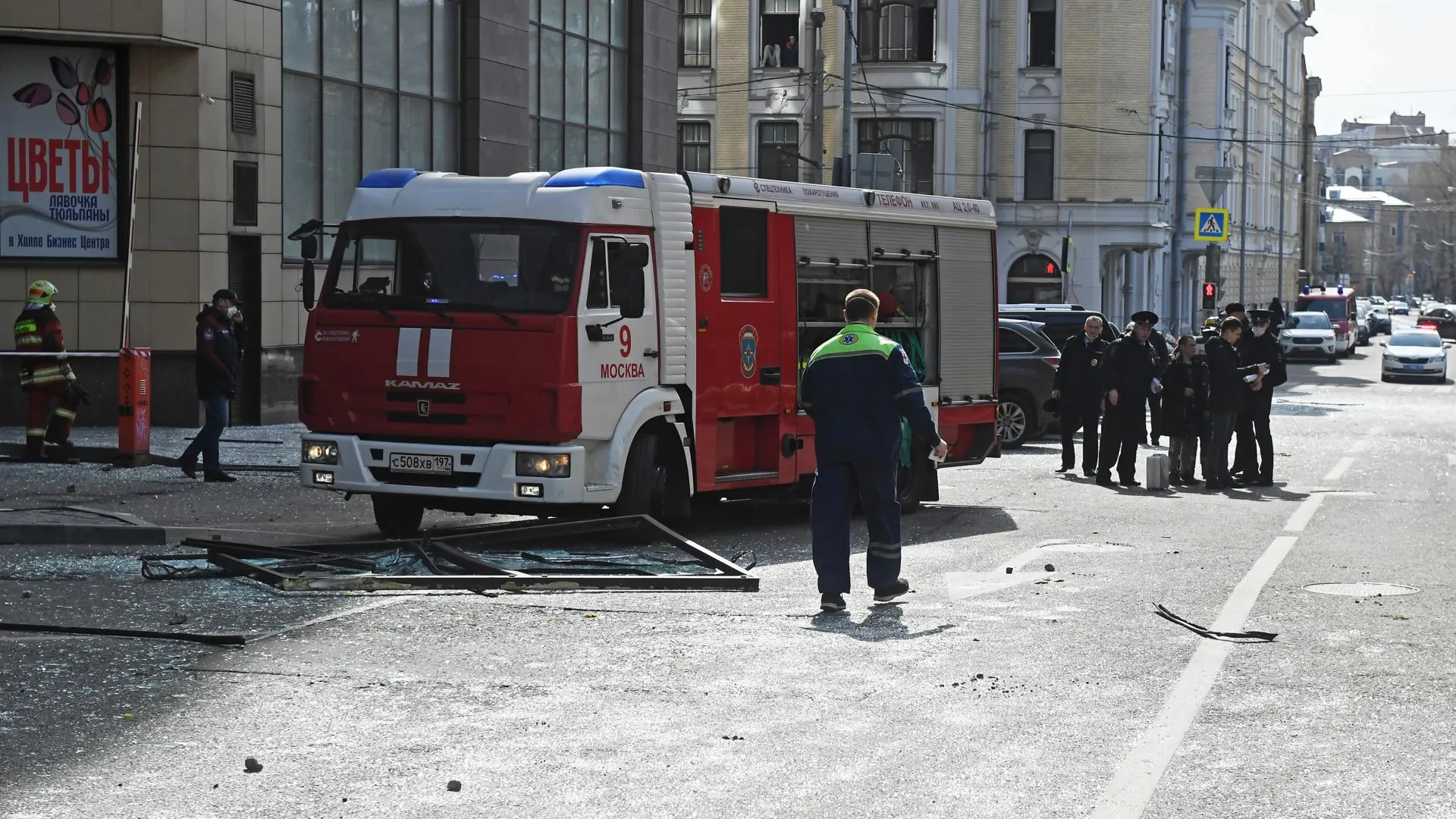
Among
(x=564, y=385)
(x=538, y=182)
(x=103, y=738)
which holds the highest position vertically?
(x=538, y=182)

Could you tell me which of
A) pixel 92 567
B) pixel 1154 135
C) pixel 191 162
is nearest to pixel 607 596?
pixel 92 567

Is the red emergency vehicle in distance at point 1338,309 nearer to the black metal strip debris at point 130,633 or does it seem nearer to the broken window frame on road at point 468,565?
the broken window frame on road at point 468,565

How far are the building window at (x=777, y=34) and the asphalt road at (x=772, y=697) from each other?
142 ft

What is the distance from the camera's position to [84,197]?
2295 centimetres

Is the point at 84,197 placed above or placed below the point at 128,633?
above

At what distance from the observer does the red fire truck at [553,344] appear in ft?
42.9

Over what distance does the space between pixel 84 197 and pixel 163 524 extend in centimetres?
998

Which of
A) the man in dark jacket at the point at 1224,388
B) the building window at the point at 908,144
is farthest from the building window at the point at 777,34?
the man in dark jacket at the point at 1224,388

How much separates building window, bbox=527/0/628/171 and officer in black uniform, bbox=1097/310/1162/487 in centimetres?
1259

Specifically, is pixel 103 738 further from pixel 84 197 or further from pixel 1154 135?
pixel 1154 135

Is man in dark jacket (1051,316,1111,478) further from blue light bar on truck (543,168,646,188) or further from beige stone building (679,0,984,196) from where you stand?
beige stone building (679,0,984,196)

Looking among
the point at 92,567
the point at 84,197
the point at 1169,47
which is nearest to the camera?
the point at 92,567

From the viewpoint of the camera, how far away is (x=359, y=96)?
85.3 ft

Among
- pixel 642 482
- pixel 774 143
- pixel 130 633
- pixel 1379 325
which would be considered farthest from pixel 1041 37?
pixel 130 633
